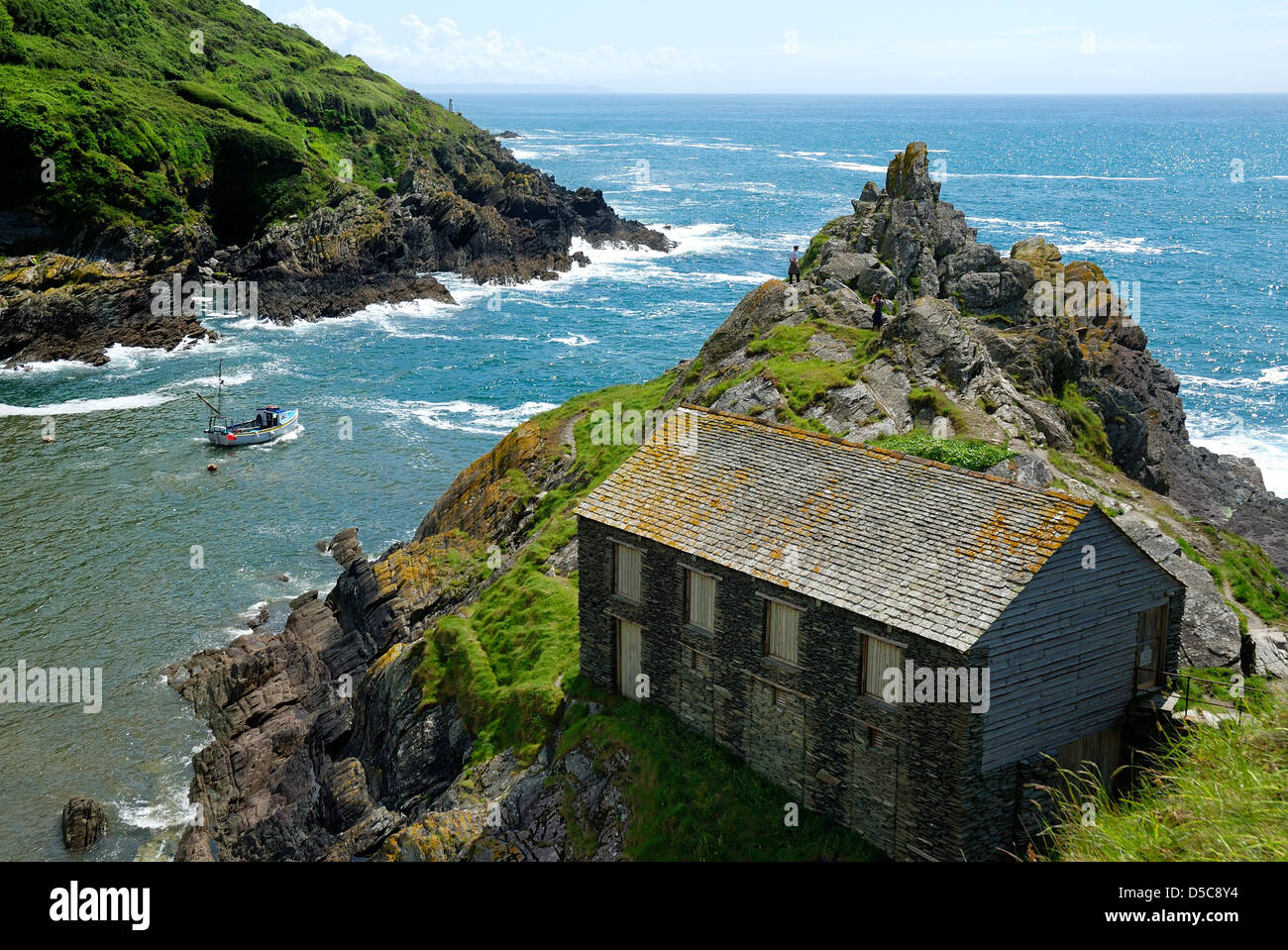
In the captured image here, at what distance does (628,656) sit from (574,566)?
820 cm

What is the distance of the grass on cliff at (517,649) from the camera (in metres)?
29.3

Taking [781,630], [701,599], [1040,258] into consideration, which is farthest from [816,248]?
[781,630]

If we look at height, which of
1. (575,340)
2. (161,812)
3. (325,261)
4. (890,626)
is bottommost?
(161,812)

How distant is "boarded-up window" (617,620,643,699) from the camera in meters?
27.0

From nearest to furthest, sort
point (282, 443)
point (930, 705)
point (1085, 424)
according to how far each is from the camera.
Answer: point (930, 705) → point (1085, 424) → point (282, 443)

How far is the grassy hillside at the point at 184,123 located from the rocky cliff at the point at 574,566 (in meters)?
65.2

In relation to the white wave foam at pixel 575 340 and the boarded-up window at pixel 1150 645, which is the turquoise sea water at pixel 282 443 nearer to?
the white wave foam at pixel 575 340

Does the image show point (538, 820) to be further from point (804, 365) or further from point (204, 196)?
point (204, 196)

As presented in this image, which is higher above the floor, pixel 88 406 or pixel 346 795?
pixel 88 406

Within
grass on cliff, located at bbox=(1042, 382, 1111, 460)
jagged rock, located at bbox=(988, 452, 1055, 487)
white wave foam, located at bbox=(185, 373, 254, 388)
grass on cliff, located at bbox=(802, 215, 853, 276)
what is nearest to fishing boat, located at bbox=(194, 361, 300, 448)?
white wave foam, located at bbox=(185, 373, 254, 388)

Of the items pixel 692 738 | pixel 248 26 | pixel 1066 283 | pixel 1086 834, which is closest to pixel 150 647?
pixel 692 738

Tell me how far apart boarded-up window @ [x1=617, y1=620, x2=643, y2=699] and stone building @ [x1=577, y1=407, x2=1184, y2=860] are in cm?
26

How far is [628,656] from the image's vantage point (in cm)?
2744

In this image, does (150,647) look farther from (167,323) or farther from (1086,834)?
(167,323)
